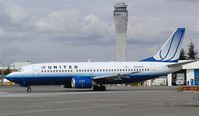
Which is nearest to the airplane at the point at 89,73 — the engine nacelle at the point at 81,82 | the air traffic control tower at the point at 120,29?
the engine nacelle at the point at 81,82

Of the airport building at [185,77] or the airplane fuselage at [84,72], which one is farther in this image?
the airport building at [185,77]

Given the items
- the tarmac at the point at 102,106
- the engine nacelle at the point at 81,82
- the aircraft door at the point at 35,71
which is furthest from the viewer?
the aircraft door at the point at 35,71

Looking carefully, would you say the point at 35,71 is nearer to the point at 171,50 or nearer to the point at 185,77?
the point at 171,50

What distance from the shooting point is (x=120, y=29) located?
166125 millimetres

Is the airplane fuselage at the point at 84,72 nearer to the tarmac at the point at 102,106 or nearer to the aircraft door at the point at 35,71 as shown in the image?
the aircraft door at the point at 35,71

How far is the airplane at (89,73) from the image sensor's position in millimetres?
52938

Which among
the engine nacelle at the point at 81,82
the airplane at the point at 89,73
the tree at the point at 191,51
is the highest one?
the tree at the point at 191,51

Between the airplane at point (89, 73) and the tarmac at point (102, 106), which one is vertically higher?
the airplane at point (89, 73)

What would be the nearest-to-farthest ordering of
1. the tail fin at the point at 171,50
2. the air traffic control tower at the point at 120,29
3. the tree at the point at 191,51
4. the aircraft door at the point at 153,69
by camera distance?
the aircraft door at the point at 153,69 < the tail fin at the point at 171,50 < the tree at the point at 191,51 < the air traffic control tower at the point at 120,29

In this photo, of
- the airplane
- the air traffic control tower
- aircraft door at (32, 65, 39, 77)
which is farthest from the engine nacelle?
the air traffic control tower

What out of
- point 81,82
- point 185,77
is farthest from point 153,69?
point 185,77

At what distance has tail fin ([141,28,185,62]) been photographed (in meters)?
56.4

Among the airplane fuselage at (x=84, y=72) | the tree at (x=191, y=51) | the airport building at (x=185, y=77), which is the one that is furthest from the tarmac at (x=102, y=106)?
the tree at (x=191, y=51)

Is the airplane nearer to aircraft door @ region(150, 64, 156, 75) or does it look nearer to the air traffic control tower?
aircraft door @ region(150, 64, 156, 75)
